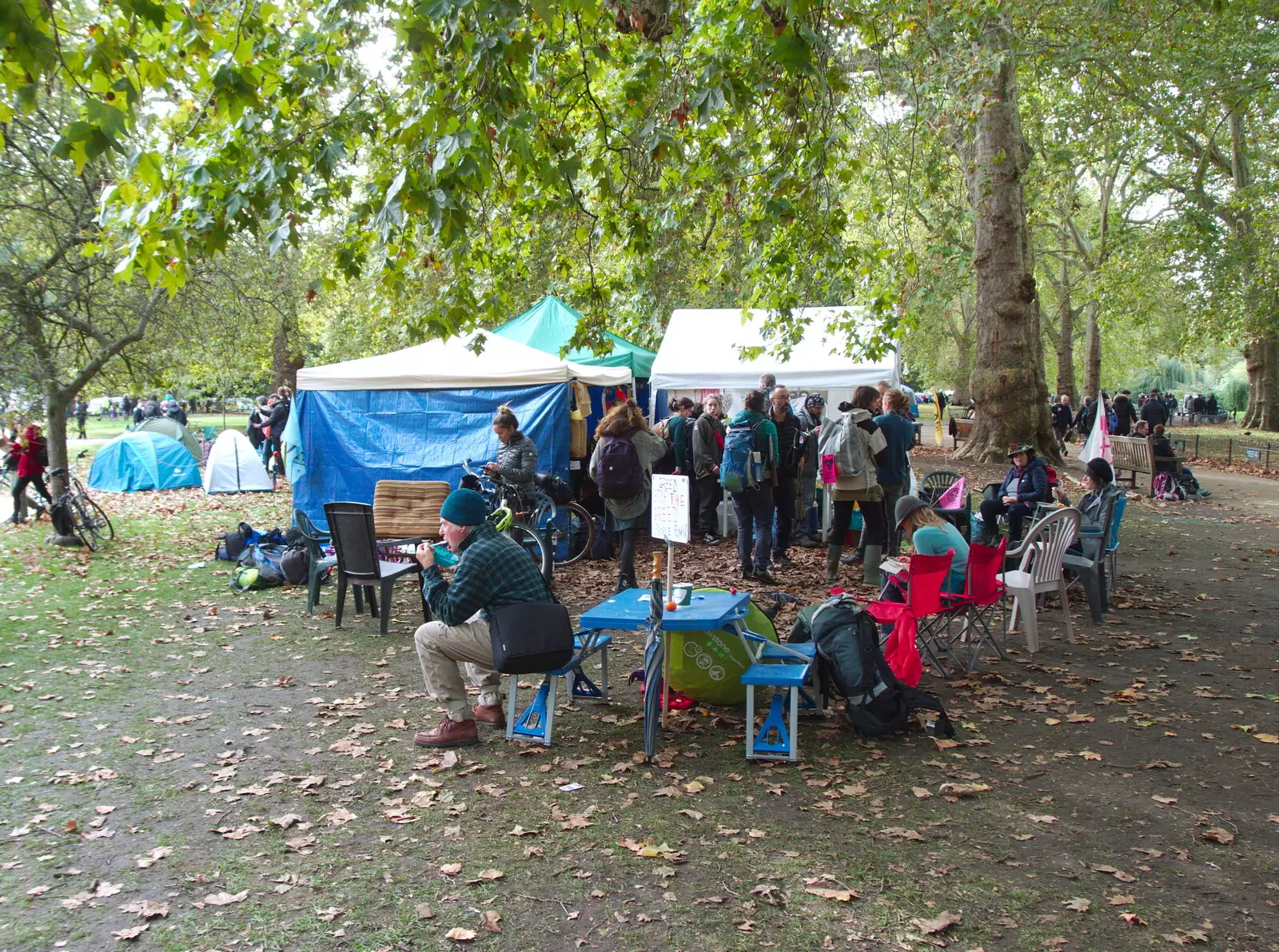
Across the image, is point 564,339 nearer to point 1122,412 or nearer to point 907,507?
point 907,507

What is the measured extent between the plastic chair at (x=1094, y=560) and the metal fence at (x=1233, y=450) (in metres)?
17.3

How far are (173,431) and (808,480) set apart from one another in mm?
15415

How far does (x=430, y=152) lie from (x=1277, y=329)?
1181 inches

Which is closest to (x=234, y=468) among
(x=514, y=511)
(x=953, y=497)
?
(x=514, y=511)

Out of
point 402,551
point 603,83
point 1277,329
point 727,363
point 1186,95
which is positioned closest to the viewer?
point 402,551

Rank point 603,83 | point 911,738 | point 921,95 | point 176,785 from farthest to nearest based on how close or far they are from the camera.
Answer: point 921,95 < point 603,83 < point 911,738 < point 176,785

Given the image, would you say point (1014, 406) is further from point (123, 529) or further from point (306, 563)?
point (123, 529)

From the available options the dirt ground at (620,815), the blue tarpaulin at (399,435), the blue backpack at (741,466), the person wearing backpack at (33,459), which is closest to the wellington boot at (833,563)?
the blue backpack at (741,466)

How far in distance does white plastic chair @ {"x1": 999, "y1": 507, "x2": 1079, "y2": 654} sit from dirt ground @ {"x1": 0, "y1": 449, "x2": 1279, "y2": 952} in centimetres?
32

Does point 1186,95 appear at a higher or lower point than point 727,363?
higher

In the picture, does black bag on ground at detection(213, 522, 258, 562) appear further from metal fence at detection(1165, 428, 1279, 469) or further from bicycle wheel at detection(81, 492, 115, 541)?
metal fence at detection(1165, 428, 1279, 469)

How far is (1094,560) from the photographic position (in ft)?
27.1

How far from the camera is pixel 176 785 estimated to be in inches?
194

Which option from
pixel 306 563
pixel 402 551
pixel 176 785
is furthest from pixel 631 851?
pixel 306 563
